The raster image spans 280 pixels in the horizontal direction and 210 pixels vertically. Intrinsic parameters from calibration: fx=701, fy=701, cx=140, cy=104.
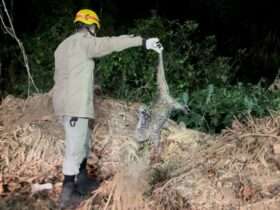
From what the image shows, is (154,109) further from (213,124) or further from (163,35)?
(163,35)

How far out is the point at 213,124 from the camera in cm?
786

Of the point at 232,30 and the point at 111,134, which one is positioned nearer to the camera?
the point at 111,134

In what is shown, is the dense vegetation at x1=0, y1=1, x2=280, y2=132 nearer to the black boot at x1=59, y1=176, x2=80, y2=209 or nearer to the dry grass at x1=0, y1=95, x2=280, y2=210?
the dry grass at x1=0, y1=95, x2=280, y2=210

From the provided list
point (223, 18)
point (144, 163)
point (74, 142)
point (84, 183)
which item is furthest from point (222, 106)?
point (223, 18)

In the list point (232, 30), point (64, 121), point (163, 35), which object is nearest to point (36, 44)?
point (163, 35)

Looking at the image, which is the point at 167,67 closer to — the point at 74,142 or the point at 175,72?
the point at 175,72

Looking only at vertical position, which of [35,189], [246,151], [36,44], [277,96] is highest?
[36,44]

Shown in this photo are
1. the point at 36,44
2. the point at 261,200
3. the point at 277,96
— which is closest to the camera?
the point at 261,200

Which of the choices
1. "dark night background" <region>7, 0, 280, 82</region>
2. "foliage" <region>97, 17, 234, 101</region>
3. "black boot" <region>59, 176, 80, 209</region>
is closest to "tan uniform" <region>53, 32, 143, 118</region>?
"black boot" <region>59, 176, 80, 209</region>

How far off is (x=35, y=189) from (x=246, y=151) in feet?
7.05

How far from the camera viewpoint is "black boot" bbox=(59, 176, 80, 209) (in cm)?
632

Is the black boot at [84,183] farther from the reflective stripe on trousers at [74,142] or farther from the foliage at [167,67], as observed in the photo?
the foliage at [167,67]

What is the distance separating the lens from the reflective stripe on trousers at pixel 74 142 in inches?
249

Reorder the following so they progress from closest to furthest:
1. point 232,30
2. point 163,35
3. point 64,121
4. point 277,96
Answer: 1. point 64,121
2. point 277,96
3. point 163,35
4. point 232,30
